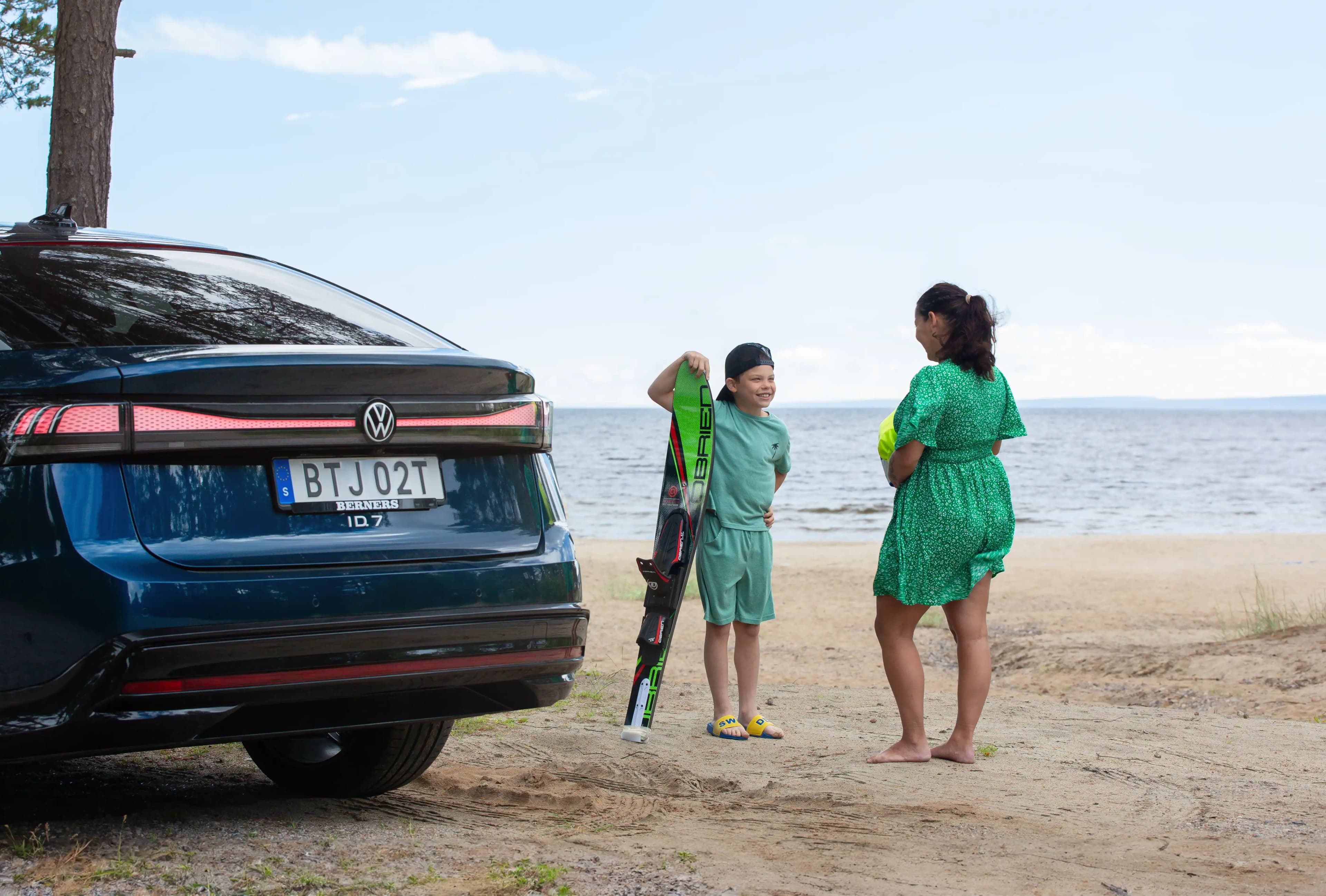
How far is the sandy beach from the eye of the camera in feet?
10.0

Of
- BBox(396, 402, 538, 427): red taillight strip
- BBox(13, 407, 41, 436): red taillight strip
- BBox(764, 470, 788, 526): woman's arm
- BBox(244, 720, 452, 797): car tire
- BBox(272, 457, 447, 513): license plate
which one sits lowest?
BBox(244, 720, 452, 797): car tire

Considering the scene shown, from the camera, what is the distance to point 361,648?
2.86m

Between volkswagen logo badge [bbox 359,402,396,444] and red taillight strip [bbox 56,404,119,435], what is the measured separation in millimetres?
542

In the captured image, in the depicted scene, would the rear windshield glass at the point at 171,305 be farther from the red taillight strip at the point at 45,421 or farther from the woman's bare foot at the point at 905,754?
the woman's bare foot at the point at 905,754

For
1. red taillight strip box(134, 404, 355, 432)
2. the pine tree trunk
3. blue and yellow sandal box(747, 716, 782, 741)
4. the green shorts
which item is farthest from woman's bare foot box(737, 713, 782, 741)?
the pine tree trunk

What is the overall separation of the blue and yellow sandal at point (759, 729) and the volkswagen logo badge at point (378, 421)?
276 cm

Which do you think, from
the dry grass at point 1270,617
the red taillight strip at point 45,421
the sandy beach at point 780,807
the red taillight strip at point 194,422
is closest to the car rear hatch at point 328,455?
the red taillight strip at point 194,422

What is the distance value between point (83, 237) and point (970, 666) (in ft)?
11.2

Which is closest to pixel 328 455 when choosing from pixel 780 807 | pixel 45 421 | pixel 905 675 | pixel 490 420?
pixel 490 420

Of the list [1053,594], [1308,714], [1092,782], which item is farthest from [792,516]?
[1092,782]

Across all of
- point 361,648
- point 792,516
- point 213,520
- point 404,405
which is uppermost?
point 404,405

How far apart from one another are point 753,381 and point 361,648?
2.73m

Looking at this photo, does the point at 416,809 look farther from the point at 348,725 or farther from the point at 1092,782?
the point at 1092,782

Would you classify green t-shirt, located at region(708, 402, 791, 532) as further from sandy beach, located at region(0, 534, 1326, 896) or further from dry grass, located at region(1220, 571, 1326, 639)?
dry grass, located at region(1220, 571, 1326, 639)
